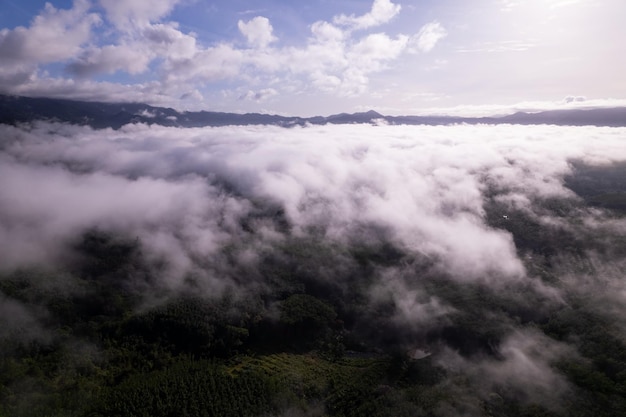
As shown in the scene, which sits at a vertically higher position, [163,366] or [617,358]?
[617,358]

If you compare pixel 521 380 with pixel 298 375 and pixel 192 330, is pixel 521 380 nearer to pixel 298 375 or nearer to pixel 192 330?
pixel 298 375

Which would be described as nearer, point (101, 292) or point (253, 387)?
point (253, 387)

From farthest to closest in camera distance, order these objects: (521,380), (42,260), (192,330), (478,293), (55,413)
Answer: (42,260) < (478,293) < (192,330) < (521,380) < (55,413)

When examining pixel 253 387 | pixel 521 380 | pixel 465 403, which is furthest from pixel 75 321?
pixel 521 380

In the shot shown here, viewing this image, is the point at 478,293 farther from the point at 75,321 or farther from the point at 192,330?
the point at 75,321

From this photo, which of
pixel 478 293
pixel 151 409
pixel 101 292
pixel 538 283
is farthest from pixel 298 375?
→ pixel 538 283

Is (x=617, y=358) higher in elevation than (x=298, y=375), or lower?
higher

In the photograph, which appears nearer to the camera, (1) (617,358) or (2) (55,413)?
(2) (55,413)

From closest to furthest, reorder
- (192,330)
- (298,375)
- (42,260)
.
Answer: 1. (298,375)
2. (192,330)
3. (42,260)

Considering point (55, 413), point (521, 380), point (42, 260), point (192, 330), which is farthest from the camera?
point (42, 260)
